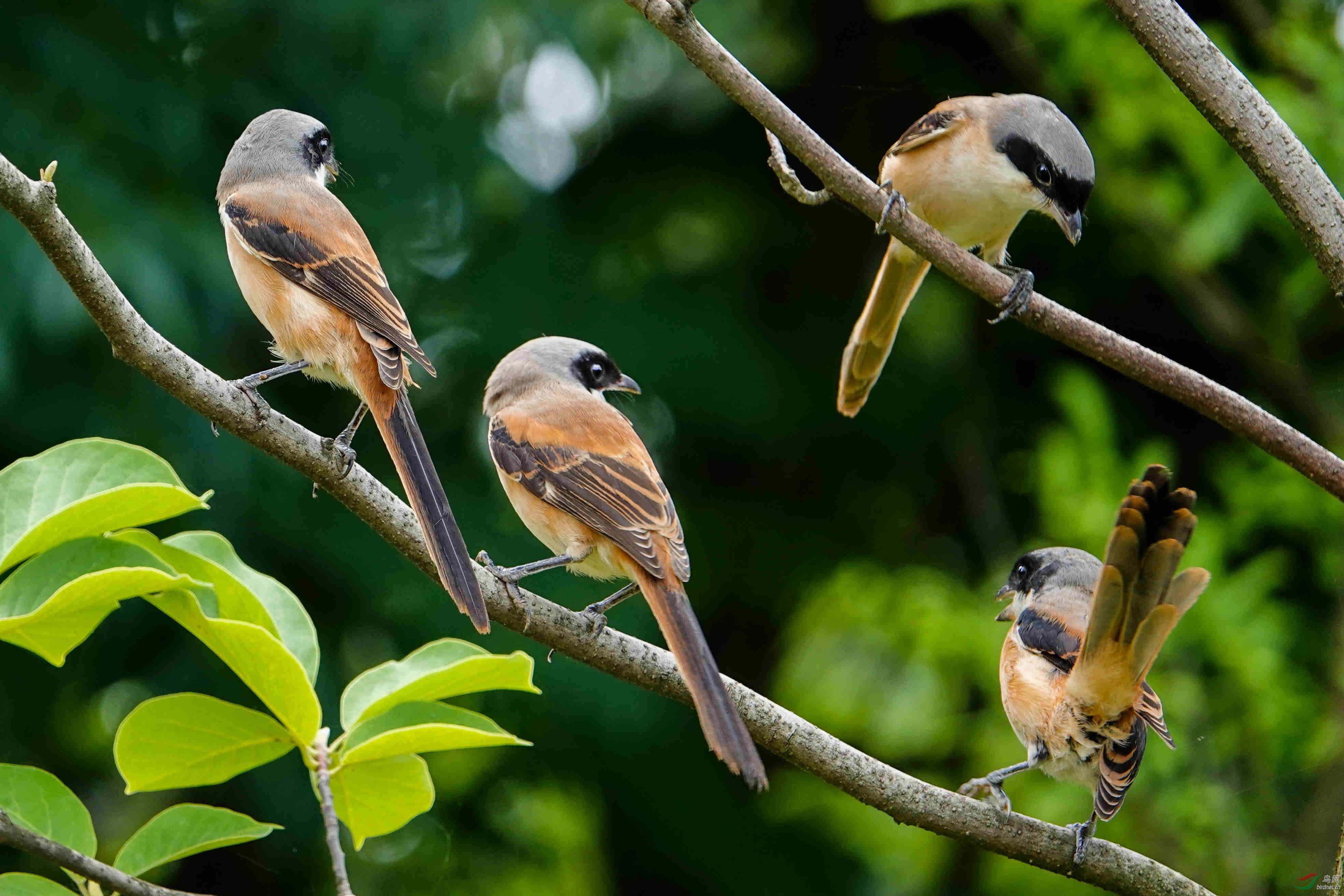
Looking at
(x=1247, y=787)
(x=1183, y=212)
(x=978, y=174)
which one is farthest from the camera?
(x=1183, y=212)

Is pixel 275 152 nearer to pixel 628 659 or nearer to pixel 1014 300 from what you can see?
pixel 628 659

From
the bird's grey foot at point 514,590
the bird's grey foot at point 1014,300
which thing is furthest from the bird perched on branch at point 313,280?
the bird's grey foot at point 1014,300

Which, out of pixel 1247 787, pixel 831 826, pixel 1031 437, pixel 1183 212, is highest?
pixel 1183 212

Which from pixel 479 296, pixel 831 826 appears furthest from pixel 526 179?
pixel 831 826

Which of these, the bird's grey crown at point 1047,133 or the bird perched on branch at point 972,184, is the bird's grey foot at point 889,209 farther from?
the bird's grey crown at point 1047,133

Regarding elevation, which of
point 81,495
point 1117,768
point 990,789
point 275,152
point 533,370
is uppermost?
point 275,152

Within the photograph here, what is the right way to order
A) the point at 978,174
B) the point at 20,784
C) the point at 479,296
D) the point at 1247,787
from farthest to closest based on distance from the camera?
the point at 479,296
the point at 1247,787
the point at 978,174
the point at 20,784

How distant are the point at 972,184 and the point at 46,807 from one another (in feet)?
10.3

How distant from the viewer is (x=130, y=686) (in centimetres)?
545

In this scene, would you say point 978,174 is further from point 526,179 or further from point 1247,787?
A: point 526,179

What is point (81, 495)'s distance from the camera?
193 cm

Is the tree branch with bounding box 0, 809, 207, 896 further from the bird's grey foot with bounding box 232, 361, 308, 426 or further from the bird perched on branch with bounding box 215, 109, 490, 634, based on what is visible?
the bird perched on branch with bounding box 215, 109, 490, 634

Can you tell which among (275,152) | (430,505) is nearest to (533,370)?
(275,152)

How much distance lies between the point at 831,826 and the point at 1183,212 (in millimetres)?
3223
